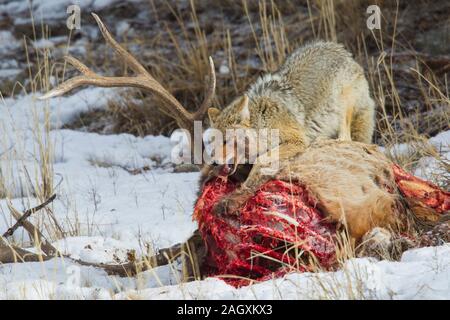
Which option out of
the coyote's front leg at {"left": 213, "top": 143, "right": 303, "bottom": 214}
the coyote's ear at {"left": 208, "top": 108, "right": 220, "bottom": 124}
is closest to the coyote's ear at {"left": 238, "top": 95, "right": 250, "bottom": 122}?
the coyote's ear at {"left": 208, "top": 108, "right": 220, "bottom": 124}

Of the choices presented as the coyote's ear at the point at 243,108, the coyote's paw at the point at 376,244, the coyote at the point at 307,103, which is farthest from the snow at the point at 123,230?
the coyote's ear at the point at 243,108

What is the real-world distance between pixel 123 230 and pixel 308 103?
177 cm

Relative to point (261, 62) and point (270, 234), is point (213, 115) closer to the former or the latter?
point (270, 234)

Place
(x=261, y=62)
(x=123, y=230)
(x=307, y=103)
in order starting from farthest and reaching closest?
(x=261, y=62), (x=307, y=103), (x=123, y=230)

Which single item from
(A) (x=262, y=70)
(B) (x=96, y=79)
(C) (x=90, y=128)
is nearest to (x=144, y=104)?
(C) (x=90, y=128)

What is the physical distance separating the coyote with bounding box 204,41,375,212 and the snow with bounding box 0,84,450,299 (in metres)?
0.71

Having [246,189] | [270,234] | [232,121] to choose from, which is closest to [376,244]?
[270,234]

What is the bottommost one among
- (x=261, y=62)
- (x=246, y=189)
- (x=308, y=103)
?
(x=246, y=189)

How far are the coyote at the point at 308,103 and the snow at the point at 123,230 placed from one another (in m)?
0.71

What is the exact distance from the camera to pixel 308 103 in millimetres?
6086

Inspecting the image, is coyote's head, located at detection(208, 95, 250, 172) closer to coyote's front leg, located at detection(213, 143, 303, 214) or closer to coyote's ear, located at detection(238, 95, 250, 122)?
coyote's ear, located at detection(238, 95, 250, 122)

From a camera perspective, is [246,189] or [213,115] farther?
[213,115]

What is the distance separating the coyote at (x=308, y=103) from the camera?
5332 mm

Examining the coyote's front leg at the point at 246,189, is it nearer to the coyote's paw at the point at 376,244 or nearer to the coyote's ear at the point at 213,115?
the coyote's paw at the point at 376,244
